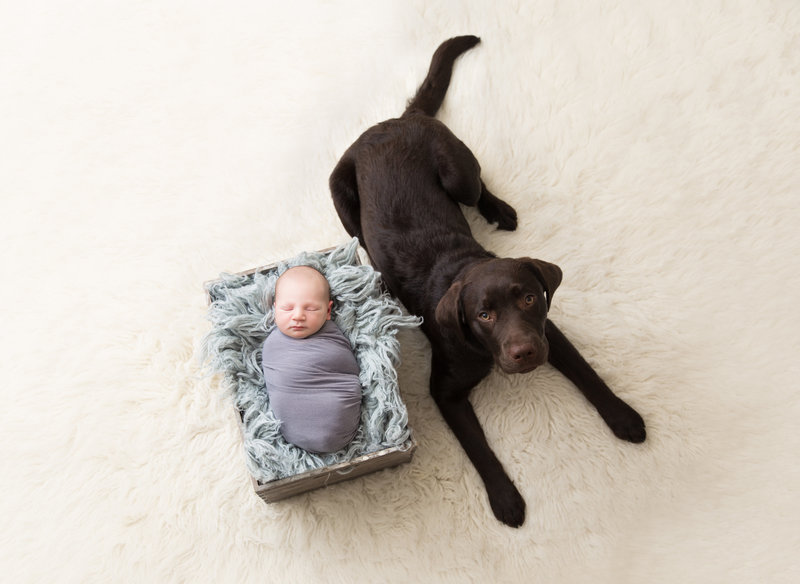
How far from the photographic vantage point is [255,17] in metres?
2.68

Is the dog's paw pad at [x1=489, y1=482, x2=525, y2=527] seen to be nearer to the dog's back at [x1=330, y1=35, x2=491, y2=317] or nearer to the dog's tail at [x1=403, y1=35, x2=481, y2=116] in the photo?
the dog's back at [x1=330, y1=35, x2=491, y2=317]

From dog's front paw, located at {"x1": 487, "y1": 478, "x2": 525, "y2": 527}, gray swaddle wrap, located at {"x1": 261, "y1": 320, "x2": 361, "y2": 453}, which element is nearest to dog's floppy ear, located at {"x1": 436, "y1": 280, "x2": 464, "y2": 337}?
gray swaddle wrap, located at {"x1": 261, "y1": 320, "x2": 361, "y2": 453}

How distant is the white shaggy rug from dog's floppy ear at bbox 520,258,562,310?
452 millimetres

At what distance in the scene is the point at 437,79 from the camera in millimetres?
2434

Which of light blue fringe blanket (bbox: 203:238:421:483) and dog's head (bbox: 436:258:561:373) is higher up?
dog's head (bbox: 436:258:561:373)

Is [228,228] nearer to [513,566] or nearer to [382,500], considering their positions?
[382,500]

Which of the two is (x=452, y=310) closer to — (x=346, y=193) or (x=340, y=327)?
(x=340, y=327)

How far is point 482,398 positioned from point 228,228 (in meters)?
1.17

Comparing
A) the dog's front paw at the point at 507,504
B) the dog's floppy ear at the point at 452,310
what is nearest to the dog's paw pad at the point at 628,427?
the dog's front paw at the point at 507,504

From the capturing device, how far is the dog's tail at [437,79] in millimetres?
2414

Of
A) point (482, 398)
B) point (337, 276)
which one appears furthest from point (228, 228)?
point (482, 398)

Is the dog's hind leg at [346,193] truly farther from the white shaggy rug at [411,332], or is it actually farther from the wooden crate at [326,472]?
the wooden crate at [326,472]

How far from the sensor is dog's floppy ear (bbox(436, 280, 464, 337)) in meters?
1.74

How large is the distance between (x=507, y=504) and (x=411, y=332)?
66cm
